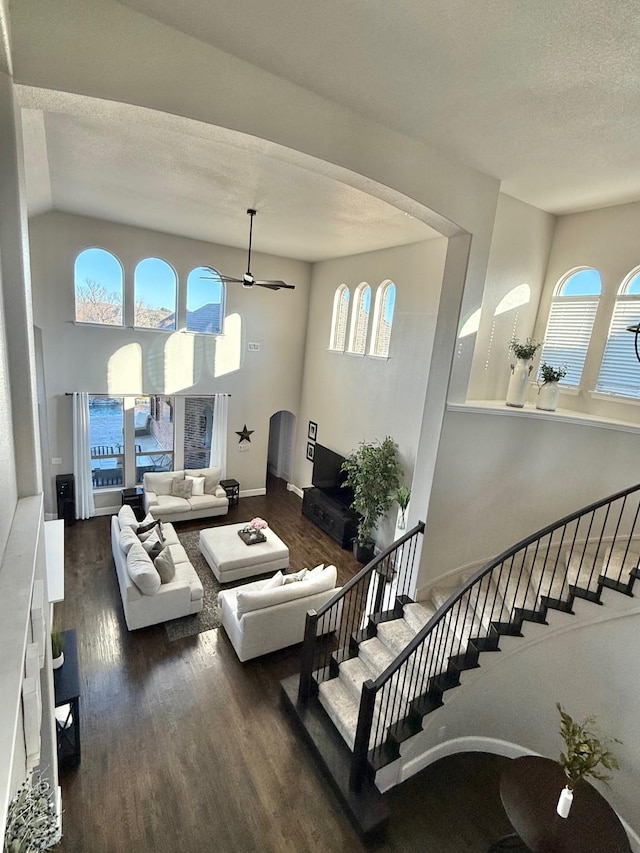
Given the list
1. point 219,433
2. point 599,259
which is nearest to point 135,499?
point 219,433

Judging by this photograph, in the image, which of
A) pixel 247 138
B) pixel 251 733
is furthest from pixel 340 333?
pixel 251 733

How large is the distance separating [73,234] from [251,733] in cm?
765

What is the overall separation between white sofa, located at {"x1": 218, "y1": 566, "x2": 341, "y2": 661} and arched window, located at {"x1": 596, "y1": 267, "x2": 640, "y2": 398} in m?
3.93

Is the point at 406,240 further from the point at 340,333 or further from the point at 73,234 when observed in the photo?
the point at 73,234

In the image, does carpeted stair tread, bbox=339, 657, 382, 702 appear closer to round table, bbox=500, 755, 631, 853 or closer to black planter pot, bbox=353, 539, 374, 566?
round table, bbox=500, 755, 631, 853

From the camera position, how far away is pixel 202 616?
5398 millimetres

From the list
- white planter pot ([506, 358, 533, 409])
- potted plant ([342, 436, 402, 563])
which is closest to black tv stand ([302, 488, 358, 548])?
potted plant ([342, 436, 402, 563])

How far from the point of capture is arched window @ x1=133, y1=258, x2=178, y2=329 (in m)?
7.62

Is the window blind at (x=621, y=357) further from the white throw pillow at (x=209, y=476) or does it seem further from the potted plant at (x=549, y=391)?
the white throw pillow at (x=209, y=476)

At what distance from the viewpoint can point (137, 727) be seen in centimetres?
387

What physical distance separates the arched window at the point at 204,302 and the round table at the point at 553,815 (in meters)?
8.01

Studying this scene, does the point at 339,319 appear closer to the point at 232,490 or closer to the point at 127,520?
the point at 232,490

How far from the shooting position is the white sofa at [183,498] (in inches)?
306

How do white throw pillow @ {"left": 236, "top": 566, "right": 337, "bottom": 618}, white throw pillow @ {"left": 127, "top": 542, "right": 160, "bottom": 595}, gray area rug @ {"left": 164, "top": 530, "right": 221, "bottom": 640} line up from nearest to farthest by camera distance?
white throw pillow @ {"left": 236, "top": 566, "right": 337, "bottom": 618} < white throw pillow @ {"left": 127, "top": 542, "right": 160, "bottom": 595} < gray area rug @ {"left": 164, "top": 530, "right": 221, "bottom": 640}
